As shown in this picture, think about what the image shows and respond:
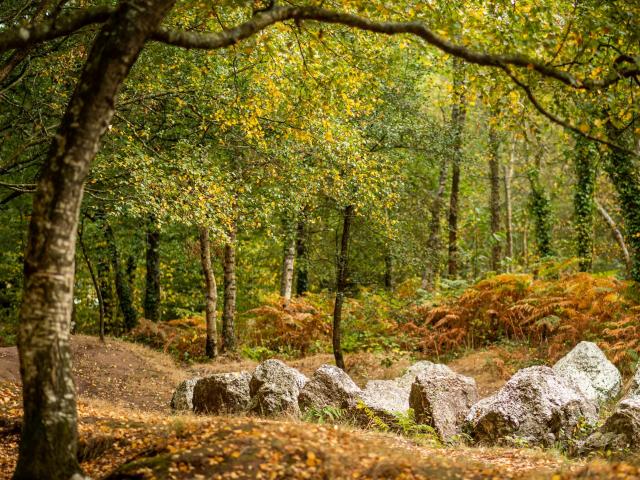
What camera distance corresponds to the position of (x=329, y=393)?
1025 centimetres

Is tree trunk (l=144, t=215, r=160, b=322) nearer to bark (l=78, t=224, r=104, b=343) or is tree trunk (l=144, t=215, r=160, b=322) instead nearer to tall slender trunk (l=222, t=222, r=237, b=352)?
tall slender trunk (l=222, t=222, r=237, b=352)

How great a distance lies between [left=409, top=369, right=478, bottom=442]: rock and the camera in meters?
9.55

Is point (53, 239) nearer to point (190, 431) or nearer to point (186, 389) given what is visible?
point (190, 431)

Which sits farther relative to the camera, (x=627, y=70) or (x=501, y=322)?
(x=501, y=322)

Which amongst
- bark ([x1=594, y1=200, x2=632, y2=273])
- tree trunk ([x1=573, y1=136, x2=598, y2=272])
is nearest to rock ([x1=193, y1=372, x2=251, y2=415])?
tree trunk ([x1=573, y1=136, x2=598, y2=272])

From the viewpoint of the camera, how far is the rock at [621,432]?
7223 mm

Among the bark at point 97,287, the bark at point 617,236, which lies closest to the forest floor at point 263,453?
the bark at point 97,287

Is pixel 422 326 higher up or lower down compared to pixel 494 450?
higher up

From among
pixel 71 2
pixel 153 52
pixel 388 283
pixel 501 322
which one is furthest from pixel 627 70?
pixel 388 283

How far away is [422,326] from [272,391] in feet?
28.2

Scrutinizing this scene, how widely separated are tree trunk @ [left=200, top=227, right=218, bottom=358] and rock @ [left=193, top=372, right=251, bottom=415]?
603cm

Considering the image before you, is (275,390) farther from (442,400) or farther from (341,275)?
(341,275)

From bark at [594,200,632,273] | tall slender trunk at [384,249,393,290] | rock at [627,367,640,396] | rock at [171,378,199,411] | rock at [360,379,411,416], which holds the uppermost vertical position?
bark at [594,200,632,273]

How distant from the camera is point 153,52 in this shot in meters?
11.6
